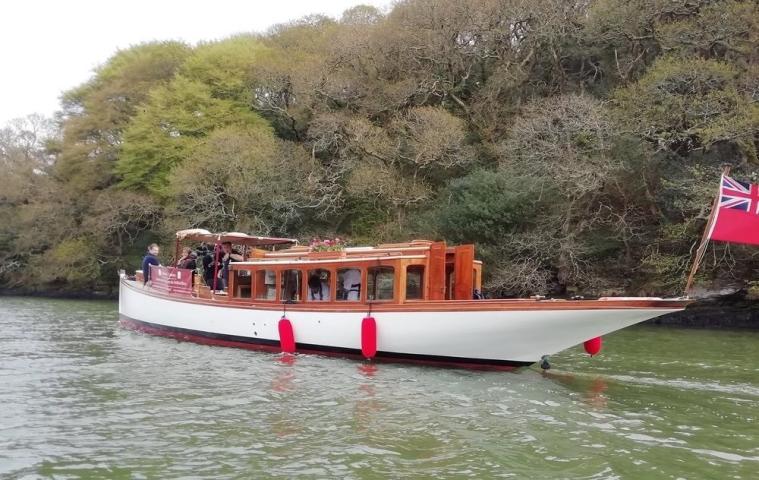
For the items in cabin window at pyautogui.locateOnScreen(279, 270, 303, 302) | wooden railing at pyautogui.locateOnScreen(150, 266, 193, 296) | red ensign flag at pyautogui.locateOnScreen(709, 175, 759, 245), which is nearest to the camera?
red ensign flag at pyautogui.locateOnScreen(709, 175, 759, 245)

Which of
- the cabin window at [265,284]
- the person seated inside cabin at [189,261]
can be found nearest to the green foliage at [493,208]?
the person seated inside cabin at [189,261]

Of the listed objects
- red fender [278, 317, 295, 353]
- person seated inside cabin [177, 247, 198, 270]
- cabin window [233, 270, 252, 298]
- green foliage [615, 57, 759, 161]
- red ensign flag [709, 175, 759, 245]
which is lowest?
red fender [278, 317, 295, 353]

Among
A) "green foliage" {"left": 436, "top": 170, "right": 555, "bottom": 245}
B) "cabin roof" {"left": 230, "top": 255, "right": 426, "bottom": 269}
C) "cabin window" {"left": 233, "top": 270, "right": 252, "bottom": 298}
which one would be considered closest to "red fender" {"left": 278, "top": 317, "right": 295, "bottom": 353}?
"cabin roof" {"left": 230, "top": 255, "right": 426, "bottom": 269}

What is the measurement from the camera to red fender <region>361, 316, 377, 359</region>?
49.0 feet

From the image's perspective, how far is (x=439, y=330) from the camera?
557 inches

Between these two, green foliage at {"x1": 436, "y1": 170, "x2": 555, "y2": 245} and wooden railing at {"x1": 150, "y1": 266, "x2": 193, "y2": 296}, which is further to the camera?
green foliage at {"x1": 436, "y1": 170, "x2": 555, "y2": 245}

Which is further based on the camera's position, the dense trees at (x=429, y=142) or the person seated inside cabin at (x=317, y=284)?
the dense trees at (x=429, y=142)

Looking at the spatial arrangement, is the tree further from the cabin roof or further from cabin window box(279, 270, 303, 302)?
cabin window box(279, 270, 303, 302)

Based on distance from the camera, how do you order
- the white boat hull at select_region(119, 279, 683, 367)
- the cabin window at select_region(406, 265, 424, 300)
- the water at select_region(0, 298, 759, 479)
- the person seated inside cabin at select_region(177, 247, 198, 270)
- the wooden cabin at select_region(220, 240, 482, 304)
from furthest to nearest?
the person seated inside cabin at select_region(177, 247, 198, 270), the cabin window at select_region(406, 265, 424, 300), the wooden cabin at select_region(220, 240, 482, 304), the white boat hull at select_region(119, 279, 683, 367), the water at select_region(0, 298, 759, 479)

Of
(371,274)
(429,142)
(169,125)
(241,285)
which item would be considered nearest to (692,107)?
(429,142)

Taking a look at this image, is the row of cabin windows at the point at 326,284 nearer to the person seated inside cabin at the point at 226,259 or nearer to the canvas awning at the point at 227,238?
the canvas awning at the point at 227,238

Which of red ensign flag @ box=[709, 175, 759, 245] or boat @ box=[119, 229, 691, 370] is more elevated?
red ensign flag @ box=[709, 175, 759, 245]

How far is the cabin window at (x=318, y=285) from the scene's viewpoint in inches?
650

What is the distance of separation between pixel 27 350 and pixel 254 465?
11.6 meters
